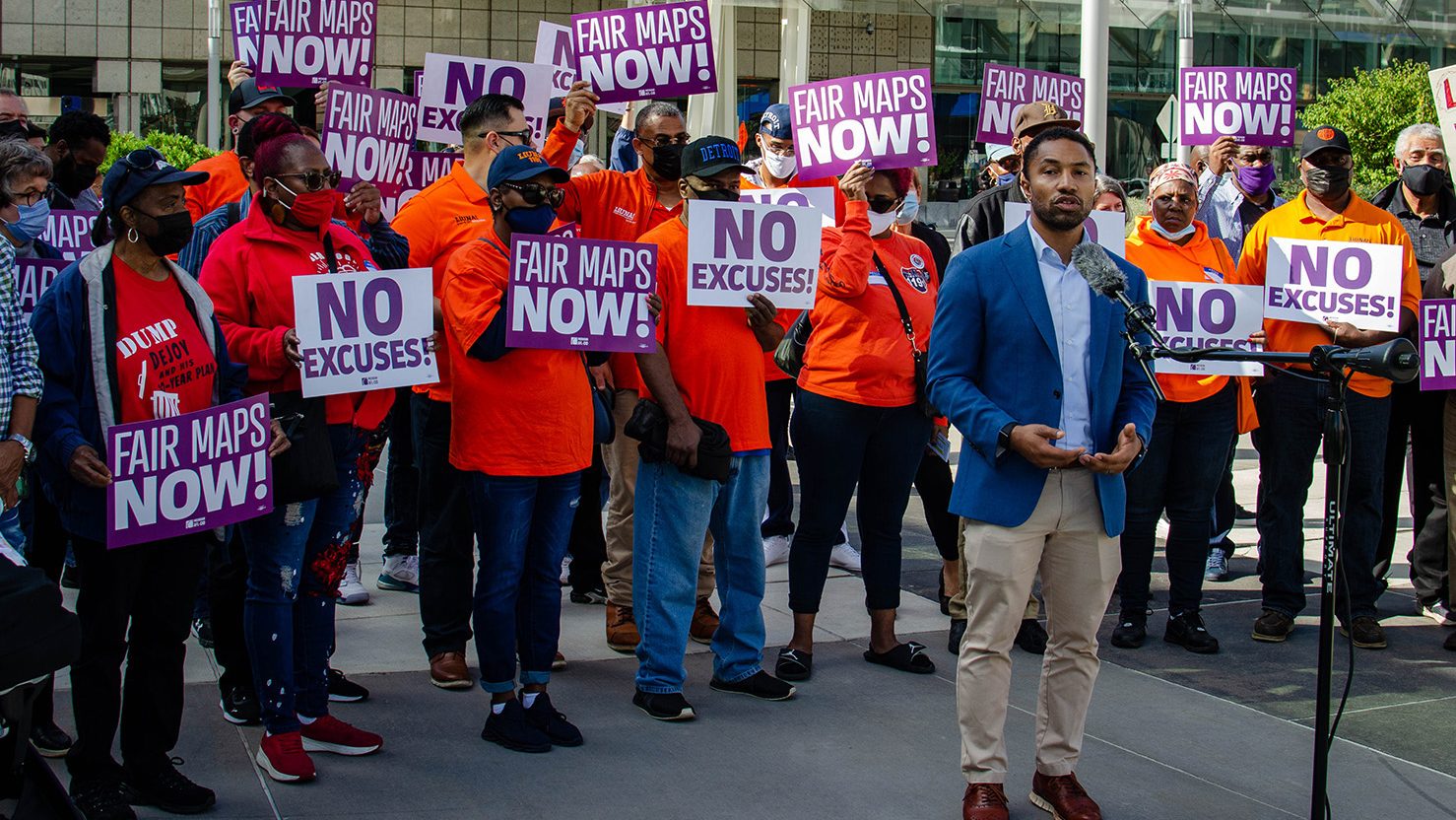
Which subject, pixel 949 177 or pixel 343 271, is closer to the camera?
pixel 343 271

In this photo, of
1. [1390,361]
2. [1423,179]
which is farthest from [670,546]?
[1423,179]

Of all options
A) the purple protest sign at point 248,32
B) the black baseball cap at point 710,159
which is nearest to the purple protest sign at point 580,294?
the black baseball cap at point 710,159

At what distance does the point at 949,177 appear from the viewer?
32.7m

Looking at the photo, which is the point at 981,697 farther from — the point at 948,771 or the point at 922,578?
the point at 922,578

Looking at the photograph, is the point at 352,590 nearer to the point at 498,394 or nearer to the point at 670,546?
the point at 670,546

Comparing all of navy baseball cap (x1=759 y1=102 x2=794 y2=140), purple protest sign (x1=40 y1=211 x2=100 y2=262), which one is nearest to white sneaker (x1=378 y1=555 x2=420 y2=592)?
purple protest sign (x1=40 y1=211 x2=100 y2=262)

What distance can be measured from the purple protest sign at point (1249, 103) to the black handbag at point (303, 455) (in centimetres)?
594

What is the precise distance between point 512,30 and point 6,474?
3276 cm

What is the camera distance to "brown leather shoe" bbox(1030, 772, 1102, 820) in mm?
4820

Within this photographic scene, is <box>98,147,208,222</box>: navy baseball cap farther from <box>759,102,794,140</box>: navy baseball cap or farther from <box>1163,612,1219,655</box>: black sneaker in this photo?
<box>1163,612,1219,655</box>: black sneaker

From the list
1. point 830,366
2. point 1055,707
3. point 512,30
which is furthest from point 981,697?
point 512,30

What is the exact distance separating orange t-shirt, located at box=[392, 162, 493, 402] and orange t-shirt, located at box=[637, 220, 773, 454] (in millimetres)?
908

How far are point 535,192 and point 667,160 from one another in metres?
1.53

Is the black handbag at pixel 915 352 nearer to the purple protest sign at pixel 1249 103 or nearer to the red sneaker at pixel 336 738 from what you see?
the red sneaker at pixel 336 738
